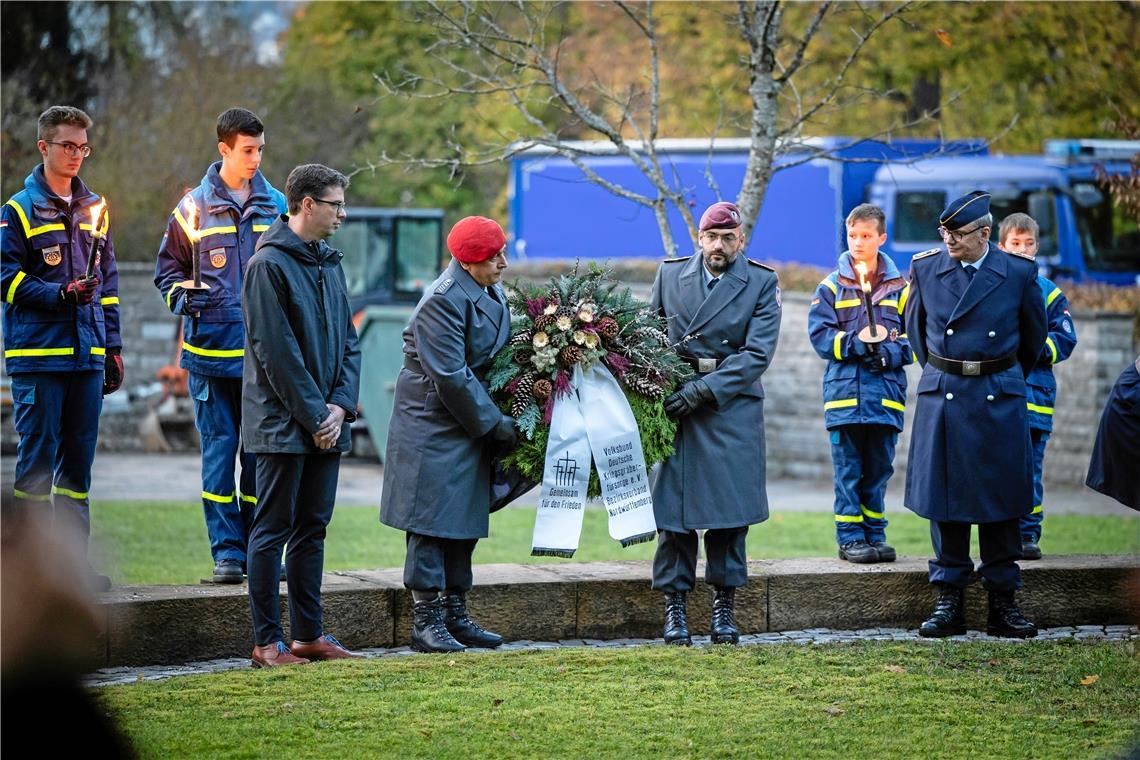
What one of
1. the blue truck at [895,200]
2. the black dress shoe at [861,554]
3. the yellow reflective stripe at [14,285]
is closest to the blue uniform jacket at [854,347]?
the black dress shoe at [861,554]

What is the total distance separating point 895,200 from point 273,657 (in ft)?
63.0

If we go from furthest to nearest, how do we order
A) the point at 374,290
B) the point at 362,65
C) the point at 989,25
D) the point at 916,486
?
the point at 362,65 → the point at 989,25 → the point at 374,290 → the point at 916,486

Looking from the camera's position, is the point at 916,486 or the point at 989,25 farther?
the point at 989,25

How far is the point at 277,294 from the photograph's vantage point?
21.6ft

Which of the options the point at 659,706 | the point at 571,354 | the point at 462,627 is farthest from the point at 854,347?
the point at 659,706

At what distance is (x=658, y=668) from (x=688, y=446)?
119 cm

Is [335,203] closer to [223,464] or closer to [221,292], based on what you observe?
[221,292]

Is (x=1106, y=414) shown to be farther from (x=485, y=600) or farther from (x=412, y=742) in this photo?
(x=412, y=742)

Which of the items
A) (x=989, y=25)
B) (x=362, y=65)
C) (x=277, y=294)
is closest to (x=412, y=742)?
(x=277, y=294)

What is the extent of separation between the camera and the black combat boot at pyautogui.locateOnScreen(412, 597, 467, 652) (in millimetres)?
7199

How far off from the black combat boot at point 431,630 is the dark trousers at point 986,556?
254 cm

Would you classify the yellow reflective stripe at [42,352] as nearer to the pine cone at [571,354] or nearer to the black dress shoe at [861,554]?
the pine cone at [571,354]

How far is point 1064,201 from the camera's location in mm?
22922

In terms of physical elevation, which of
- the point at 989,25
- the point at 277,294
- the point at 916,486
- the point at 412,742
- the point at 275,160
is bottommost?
the point at 412,742
